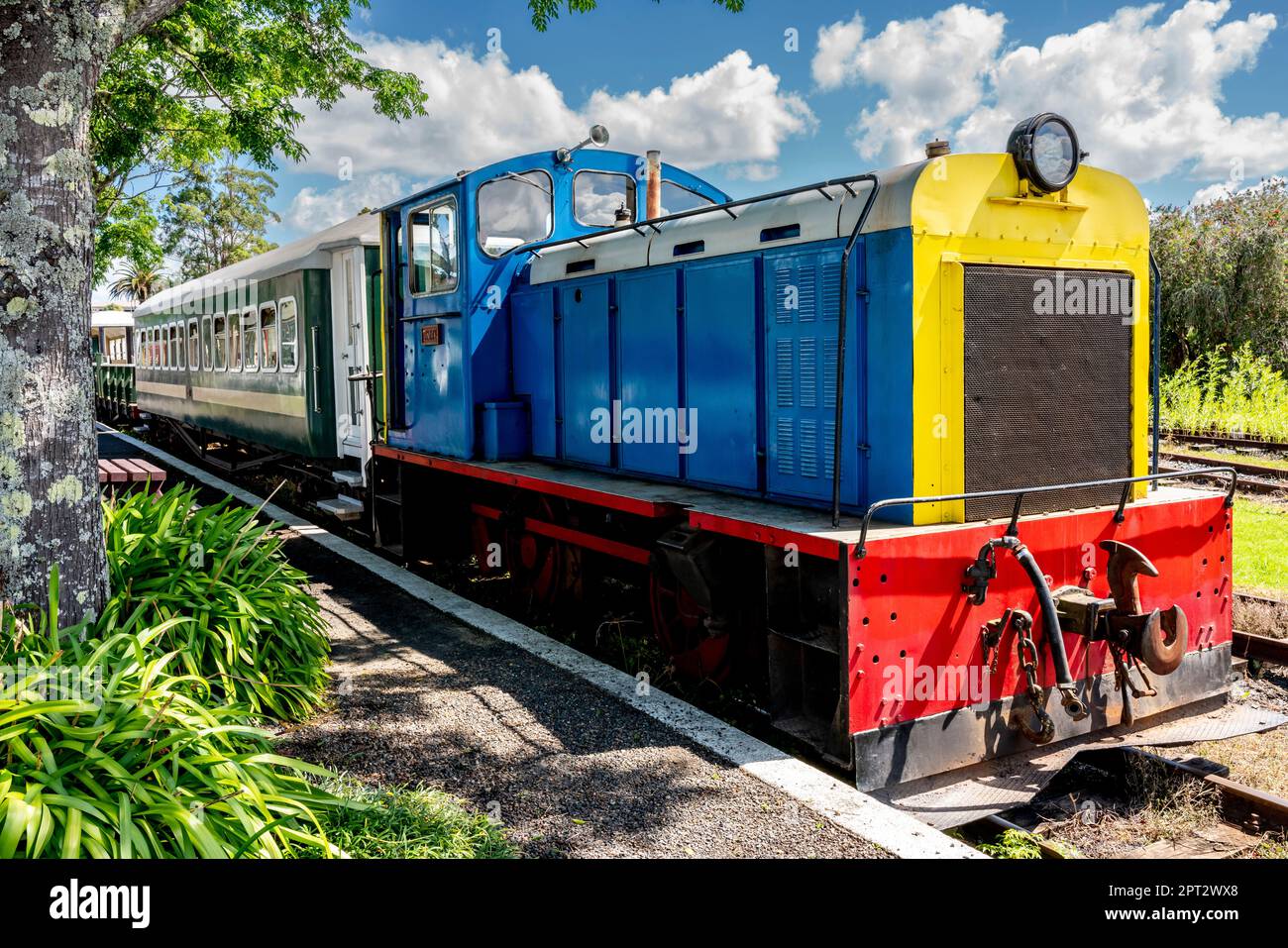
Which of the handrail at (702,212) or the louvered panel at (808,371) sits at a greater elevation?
the handrail at (702,212)

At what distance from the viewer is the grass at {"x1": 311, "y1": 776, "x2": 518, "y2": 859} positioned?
11.7 feet

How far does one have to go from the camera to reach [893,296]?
482 cm

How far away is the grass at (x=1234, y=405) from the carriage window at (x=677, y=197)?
1179 centimetres

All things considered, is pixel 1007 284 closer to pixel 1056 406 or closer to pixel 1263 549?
pixel 1056 406

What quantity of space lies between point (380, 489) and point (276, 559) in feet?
9.50

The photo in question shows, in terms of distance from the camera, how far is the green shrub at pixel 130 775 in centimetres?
304

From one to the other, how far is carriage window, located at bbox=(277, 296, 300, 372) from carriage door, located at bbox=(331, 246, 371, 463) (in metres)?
1.03

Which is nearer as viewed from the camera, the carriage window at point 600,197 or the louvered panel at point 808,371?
the louvered panel at point 808,371

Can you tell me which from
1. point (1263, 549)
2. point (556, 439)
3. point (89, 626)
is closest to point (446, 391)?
point (556, 439)

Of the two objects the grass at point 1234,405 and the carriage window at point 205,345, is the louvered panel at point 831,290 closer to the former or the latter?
the grass at point 1234,405

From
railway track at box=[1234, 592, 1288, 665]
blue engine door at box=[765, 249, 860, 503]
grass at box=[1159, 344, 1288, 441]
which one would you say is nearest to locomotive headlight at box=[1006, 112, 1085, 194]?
blue engine door at box=[765, 249, 860, 503]

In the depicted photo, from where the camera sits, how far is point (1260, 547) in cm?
877

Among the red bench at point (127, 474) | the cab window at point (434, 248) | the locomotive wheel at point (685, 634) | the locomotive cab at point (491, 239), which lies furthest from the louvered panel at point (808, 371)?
the red bench at point (127, 474)

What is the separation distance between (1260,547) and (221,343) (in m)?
15.3
